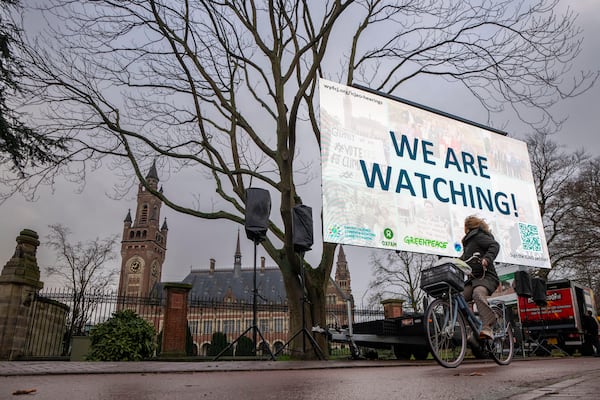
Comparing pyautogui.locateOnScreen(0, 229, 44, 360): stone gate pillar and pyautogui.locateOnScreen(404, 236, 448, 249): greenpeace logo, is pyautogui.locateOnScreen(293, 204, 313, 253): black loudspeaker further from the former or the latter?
pyautogui.locateOnScreen(0, 229, 44, 360): stone gate pillar

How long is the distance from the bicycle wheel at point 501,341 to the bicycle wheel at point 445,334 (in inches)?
26.1

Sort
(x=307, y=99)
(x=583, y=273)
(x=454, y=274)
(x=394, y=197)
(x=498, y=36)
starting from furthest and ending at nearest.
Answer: (x=583, y=273)
(x=307, y=99)
(x=498, y=36)
(x=394, y=197)
(x=454, y=274)

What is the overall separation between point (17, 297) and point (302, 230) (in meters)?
6.98

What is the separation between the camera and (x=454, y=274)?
4512 mm

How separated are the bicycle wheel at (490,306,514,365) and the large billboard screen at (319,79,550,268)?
2693mm

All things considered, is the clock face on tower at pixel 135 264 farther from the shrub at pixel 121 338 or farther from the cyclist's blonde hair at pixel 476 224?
the cyclist's blonde hair at pixel 476 224

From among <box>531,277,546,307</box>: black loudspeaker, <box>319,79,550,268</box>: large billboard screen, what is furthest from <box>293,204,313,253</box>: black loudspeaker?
<box>531,277,546,307</box>: black loudspeaker

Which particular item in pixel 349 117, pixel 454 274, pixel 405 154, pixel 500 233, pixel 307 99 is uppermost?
pixel 307 99

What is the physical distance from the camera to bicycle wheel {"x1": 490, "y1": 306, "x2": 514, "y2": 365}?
518 centimetres

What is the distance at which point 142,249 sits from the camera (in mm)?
82875

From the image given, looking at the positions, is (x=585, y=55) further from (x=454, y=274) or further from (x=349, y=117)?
(x=454, y=274)

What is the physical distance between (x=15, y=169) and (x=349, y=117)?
8.58 m

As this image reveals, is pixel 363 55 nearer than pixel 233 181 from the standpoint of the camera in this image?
No

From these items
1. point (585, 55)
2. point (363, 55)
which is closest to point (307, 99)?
point (363, 55)
